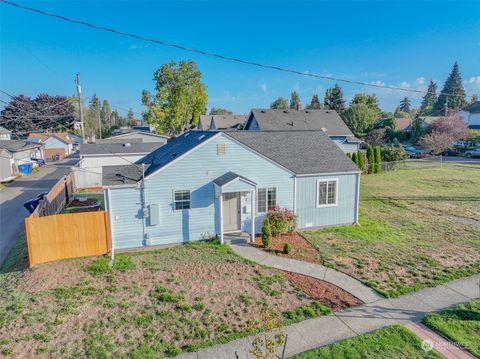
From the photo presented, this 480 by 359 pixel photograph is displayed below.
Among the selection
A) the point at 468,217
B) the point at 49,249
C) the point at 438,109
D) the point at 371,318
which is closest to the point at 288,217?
the point at 371,318

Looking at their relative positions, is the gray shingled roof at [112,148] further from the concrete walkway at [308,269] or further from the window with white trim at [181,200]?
the concrete walkway at [308,269]

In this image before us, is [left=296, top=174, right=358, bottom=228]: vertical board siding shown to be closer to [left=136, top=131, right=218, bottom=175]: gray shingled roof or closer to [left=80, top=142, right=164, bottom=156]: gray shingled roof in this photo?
[left=136, top=131, right=218, bottom=175]: gray shingled roof

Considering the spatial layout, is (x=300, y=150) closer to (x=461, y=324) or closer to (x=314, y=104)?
(x=461, y=324)

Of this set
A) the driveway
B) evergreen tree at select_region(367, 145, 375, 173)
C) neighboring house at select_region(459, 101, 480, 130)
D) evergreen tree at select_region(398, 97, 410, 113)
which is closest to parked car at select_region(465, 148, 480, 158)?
neighboring house at select_region(459, 101, 480, 130)

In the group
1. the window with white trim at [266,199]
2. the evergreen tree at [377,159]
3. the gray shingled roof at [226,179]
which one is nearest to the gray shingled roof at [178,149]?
the gray shingled roof at [226,179]

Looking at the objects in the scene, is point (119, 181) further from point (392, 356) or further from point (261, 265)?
point (392, 356)
